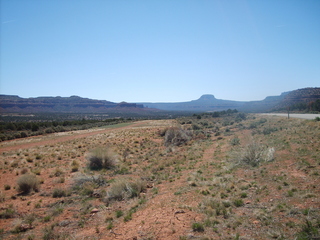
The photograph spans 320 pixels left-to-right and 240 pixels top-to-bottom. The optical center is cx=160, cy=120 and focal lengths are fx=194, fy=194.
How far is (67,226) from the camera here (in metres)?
6.46

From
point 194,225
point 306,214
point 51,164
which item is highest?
point 306,214

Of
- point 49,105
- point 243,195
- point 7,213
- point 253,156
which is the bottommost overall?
point 7,213

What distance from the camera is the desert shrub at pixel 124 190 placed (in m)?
8.64

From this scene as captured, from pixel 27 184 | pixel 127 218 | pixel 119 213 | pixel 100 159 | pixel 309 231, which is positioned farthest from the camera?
pixel 100 159

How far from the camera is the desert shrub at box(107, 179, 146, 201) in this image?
340 inches

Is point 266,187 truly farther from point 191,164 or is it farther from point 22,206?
point 22,206

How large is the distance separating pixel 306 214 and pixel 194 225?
3.02 m

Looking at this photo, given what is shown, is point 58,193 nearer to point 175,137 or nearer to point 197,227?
point 197,227

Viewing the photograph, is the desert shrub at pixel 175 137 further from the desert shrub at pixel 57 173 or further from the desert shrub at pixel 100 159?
the desert shrub at pixel 57 173

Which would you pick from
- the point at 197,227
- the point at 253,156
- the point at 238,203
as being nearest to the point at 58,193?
the point at 197,227

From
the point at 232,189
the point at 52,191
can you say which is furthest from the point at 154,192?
the point at 52,191

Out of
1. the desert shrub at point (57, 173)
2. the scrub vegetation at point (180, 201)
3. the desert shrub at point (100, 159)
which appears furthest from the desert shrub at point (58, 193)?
the desert shrub at point (100, 159)

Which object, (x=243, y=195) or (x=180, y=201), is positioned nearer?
(x=243, y=195)

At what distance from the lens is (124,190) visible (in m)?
9.01
